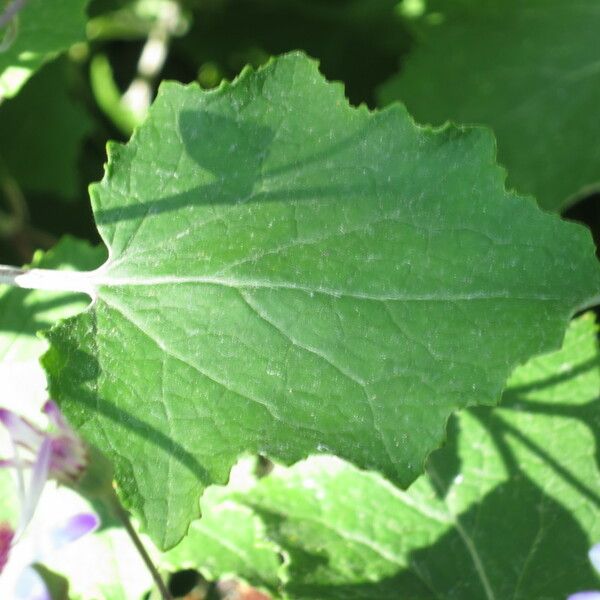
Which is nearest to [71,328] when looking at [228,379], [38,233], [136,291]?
[136,291]

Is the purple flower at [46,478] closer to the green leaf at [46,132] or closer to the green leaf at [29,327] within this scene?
the green leaf at [29,327]

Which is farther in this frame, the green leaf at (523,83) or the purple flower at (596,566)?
the green leaf at (523,83)

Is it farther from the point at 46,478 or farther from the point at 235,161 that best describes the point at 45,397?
the point at 235,161

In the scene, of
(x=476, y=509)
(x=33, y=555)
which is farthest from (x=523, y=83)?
(x=33, y=555)

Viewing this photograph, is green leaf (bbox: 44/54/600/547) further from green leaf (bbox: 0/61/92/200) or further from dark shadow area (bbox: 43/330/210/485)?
green leaf (bbox: 0/61/92/200)

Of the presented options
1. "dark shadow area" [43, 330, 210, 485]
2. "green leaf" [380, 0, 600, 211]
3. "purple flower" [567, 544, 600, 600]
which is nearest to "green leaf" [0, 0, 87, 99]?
"dark shadow area" [43, 330, 210, 485]

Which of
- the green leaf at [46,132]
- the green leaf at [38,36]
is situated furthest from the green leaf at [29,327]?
the green leaf at [46,132]
